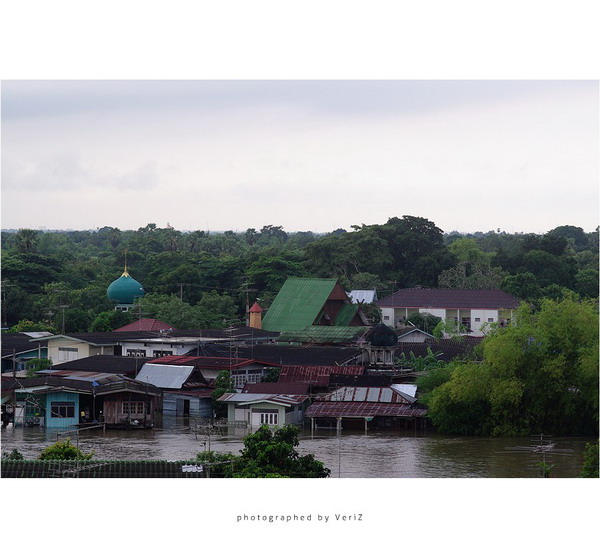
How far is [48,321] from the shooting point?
920 inches

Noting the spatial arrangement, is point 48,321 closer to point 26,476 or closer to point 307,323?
point 307,323

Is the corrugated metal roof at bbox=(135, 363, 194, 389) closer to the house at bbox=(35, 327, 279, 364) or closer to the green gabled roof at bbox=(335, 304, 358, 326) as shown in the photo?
the house at bbox=(35, 327, 279, 364)

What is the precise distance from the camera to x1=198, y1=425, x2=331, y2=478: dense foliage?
9.61 meters

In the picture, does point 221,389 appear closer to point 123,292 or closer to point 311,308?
point 311,308

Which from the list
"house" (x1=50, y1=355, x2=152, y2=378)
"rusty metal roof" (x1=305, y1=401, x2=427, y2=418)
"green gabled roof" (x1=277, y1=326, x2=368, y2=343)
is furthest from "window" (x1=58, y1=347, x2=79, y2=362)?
"rusty metal roof" (x1=305, y1=401, x2=427, y2=418)

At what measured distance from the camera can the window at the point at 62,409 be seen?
15.0m

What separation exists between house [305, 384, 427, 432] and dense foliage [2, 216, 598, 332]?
7.90 m

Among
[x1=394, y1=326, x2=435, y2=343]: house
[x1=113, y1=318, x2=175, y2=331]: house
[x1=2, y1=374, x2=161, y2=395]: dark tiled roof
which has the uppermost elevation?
[x1=113, y1=318, x2=175, y2=331]: house

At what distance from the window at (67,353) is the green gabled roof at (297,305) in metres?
4.50

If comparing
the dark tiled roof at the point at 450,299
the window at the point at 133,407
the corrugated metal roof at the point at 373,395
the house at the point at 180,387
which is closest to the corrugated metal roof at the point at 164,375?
the house at the point at 180,387

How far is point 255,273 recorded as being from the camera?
26.8 metres

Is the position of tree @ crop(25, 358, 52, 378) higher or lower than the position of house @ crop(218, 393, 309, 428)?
higher

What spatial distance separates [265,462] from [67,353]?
32.7ft

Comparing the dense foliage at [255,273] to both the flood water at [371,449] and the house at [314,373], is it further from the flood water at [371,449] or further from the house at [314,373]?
the flood water at [371,449]
